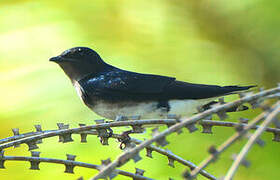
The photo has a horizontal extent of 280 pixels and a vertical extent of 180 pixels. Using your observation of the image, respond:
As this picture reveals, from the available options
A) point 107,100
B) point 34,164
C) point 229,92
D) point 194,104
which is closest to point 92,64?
point 107,100

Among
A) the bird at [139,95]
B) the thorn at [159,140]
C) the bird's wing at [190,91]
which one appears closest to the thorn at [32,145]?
the thorn at [159,140]

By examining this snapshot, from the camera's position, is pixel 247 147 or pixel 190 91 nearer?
pixel 247 147

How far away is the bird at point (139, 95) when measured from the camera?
110 inches

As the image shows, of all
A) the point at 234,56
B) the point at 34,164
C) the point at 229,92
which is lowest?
the point at 34,164

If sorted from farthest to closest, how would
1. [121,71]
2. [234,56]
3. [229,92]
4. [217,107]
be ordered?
[234,56] < [121,71] < [229,92] < [217,107]

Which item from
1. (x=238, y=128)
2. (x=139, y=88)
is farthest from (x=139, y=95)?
(x=238, y=128)

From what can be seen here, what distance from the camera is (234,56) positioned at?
11.0 ft

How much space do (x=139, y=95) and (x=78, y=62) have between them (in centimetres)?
55

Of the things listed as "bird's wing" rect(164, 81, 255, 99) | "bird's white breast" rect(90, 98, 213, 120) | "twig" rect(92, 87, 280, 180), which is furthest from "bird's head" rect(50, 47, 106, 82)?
"twig" rect(92, 87, 280, 180)

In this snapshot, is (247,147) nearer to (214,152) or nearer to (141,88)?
(214,152)

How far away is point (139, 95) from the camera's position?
9.53ft

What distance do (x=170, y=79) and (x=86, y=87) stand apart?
1.74ft

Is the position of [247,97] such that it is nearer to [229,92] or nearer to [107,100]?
[229,92]

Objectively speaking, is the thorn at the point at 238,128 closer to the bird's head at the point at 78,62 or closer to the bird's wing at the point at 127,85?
the bird's wing at the point at 127,85
